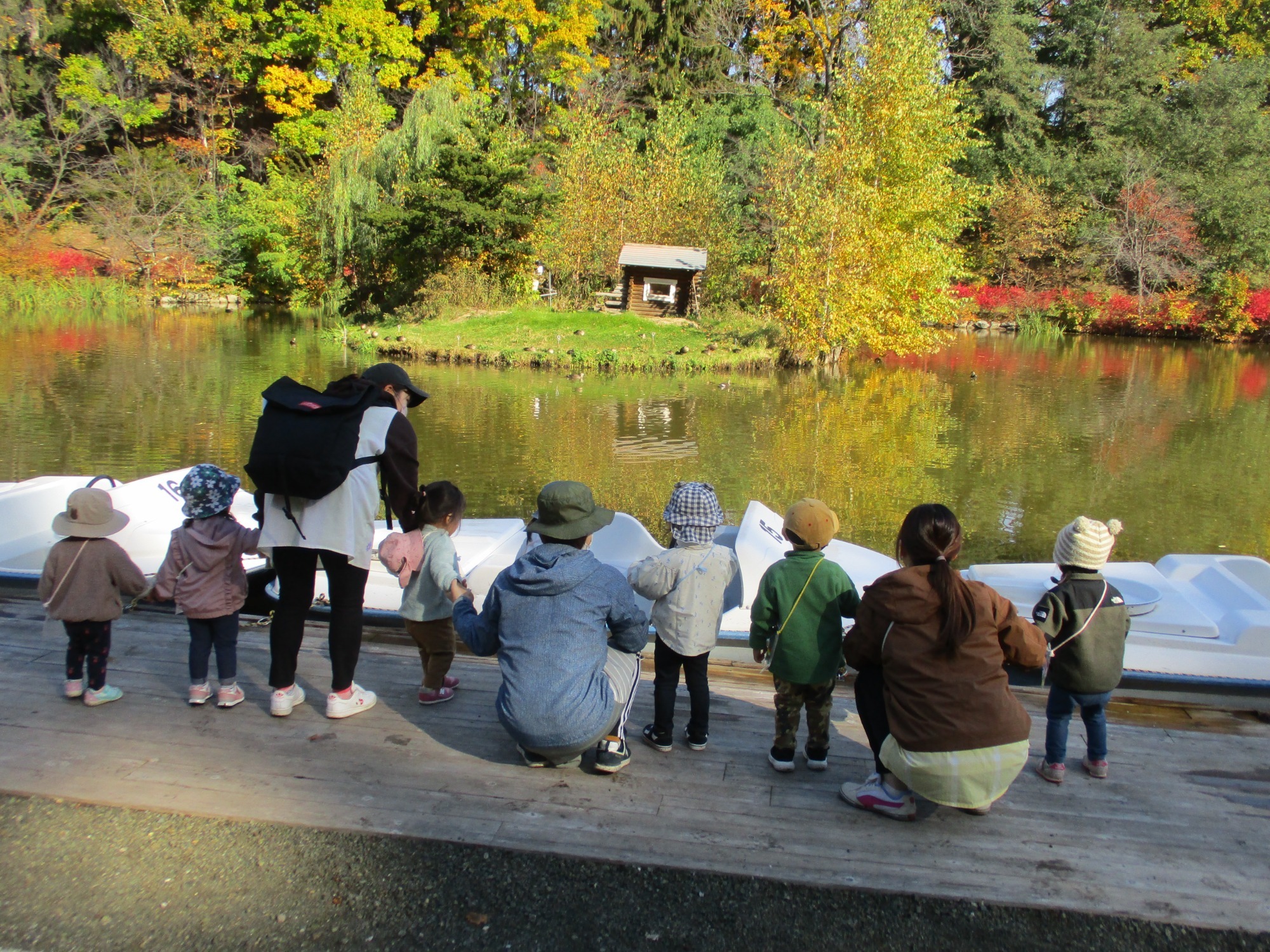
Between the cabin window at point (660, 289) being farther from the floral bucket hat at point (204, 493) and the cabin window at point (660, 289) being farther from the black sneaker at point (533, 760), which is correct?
the black sneaker at point (533, 760)

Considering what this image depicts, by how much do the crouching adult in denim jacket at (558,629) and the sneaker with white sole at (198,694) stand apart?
1121mm

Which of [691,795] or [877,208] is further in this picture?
[877,208]

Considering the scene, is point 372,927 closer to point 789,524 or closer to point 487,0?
point 789,524

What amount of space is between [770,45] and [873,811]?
36877 millimetres

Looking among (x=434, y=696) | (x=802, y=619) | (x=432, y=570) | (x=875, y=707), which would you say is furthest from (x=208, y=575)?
(x=875, y=707)

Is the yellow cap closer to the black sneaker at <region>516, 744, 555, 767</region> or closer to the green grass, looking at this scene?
the black sneaker at <region>516, 744, 555, 767</region>

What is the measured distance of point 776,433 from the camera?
45.7 ft

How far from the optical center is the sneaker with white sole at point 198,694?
3.26 metres

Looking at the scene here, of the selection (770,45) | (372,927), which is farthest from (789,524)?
(770,45)

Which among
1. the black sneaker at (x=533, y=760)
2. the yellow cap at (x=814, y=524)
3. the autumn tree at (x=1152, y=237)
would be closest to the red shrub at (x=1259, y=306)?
the autumn tree at (x=1152, y=237)

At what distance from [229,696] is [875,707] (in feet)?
7.21

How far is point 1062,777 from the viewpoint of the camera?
3.01 metres

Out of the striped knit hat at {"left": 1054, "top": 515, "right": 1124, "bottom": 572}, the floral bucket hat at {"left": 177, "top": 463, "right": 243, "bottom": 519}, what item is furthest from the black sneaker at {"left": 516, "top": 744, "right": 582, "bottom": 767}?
the striped knit hat at {"left": 1054, "top": 515, "right": 1124, "bottom": 572}

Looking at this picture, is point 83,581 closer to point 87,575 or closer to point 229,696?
point 87,575
